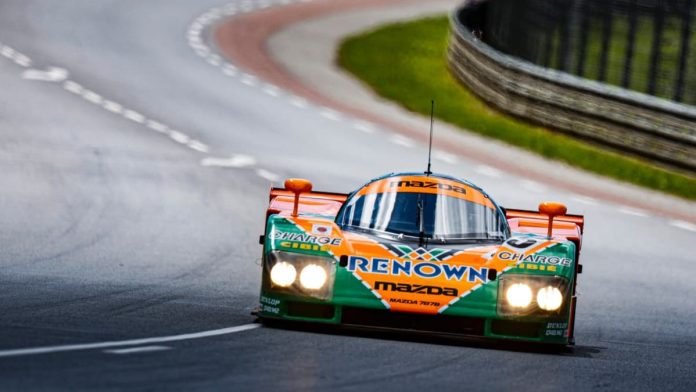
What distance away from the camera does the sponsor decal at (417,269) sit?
439 inches

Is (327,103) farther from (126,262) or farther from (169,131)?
(126,262)

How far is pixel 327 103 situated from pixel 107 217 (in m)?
13.0

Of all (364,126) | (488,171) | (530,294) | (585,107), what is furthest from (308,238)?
(364,126)

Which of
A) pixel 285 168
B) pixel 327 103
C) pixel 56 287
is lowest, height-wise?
pixel 56 287

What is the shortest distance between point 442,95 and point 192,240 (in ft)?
50.4

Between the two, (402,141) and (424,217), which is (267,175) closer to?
(402,141)

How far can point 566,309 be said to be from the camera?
37.1ft

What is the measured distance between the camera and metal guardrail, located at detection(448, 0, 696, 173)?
2493cm

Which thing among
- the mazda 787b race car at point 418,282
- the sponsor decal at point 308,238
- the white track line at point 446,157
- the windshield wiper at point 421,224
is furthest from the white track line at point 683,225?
the sponsor decal at point 308,238

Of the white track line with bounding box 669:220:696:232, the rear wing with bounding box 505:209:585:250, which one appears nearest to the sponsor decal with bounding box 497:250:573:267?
the rear wing with bounding box 505:209:585:250

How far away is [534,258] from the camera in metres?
11.4

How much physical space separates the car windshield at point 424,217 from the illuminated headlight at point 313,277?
974mm

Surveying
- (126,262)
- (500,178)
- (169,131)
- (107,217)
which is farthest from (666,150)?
(126,262)

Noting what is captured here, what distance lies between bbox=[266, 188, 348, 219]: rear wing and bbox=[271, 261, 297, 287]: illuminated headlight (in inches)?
49.5
